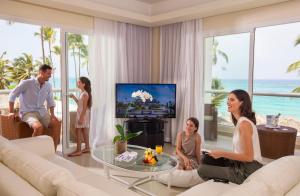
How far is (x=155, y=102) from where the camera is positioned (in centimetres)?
496

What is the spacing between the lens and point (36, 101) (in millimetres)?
3971

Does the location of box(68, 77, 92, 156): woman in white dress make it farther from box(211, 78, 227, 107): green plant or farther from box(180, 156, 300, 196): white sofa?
box(180, 156, 300, 196): white sofa

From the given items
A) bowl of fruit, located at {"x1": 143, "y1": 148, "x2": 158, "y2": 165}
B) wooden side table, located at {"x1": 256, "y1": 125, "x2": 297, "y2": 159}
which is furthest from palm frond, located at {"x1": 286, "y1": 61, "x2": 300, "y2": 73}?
bowl of fruit, located at {"x1": 143, "y1": 148, "x2": 158, "y2": 165}

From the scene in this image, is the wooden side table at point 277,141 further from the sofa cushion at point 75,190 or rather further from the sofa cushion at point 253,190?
the sofa cushion at point 75,190

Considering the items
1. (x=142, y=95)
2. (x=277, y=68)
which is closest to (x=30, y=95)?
(x=142, y=95)

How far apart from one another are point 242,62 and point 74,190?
4027 mm

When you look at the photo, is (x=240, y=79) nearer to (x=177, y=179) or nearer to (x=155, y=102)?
(x=155, y=102)

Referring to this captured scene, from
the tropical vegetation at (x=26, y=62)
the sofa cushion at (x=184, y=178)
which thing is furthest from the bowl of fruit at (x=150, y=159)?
the tropical vegetation at (x=26, y=62)

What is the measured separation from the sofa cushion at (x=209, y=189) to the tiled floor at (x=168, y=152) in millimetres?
835

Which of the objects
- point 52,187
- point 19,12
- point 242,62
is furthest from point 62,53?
point 52,187

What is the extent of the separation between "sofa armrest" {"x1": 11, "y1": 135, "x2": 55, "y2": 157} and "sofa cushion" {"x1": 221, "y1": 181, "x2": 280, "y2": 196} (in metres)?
2.22

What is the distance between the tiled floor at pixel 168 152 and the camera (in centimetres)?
300

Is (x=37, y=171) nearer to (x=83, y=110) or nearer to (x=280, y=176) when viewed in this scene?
(x=280, y=176)

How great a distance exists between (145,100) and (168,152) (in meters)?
1.05
